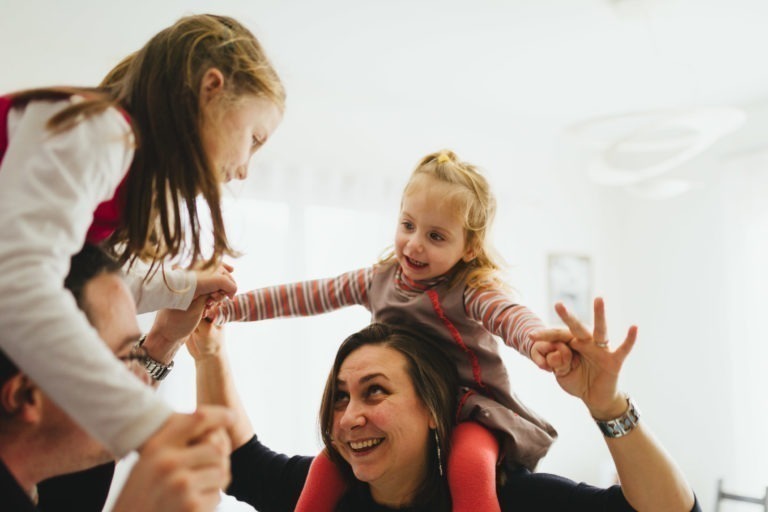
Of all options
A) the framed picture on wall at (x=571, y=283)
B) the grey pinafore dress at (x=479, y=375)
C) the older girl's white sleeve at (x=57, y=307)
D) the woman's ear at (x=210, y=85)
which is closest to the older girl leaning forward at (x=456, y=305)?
the grey pinafore dress at (x=479, y=375)

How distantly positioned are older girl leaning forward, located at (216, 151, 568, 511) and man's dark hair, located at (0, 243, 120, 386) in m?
0.60

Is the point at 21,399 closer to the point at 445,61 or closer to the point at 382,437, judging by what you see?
the point at 382,437

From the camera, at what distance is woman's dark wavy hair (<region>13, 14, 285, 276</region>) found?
84cm

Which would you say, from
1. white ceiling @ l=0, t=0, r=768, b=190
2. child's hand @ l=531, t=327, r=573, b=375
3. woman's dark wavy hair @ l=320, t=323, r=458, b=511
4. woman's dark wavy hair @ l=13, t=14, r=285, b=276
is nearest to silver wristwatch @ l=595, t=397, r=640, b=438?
child's hand @ l=531, t=327, r=573, b=375

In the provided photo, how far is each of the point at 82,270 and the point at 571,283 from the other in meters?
4.48

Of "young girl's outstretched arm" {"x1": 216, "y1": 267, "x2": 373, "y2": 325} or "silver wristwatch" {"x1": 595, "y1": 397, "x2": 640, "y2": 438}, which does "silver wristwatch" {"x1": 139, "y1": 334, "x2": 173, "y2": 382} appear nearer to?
"young girl's outstretched arm" {"x1": 216, "y1": 267, "x2": 373, "y2": 325}

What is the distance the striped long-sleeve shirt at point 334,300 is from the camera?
1.38 m

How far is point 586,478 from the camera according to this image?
4801 mm

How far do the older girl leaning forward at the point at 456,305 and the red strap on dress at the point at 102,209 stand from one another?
0.62 metres

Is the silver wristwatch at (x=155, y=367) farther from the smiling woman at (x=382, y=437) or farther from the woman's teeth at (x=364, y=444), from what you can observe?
the woman's teeth at (x=364, y=444)

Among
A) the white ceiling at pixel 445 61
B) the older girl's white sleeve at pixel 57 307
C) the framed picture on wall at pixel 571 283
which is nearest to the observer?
the older girl's white sleeve at pixel 57 307

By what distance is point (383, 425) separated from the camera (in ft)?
4.73

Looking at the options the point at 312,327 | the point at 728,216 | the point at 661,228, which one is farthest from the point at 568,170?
the point at 312,327

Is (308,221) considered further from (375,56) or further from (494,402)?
(494,402)
